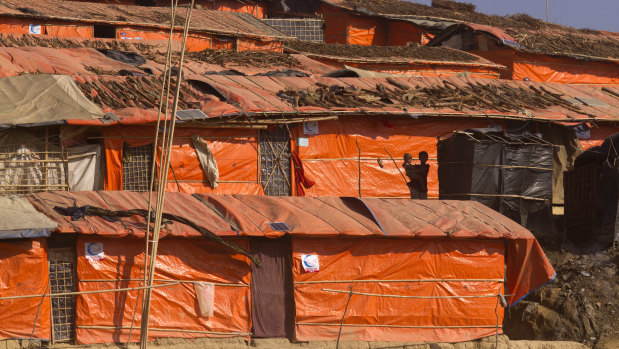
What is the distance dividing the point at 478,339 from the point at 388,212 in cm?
191

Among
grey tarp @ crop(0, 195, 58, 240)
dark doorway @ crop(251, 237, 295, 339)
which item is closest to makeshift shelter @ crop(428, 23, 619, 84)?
dark doorway @ crop(251, 237, 295, 339)

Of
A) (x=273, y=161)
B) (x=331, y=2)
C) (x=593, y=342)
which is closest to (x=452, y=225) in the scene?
(x=593, y=342)

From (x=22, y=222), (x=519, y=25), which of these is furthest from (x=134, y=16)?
(x=22, y=222)

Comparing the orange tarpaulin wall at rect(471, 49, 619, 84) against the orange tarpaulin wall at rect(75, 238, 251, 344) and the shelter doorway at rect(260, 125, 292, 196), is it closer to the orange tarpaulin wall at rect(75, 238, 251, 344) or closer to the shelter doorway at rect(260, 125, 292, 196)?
the shelter doorway at rect(260, 125, 292, 196)

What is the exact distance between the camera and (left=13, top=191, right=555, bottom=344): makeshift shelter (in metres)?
9.48

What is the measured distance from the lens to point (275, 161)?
14.6m

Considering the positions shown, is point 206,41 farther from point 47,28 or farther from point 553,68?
point 553,68

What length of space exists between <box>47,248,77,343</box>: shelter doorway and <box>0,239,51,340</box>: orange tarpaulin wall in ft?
0.59

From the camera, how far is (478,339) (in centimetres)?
1123

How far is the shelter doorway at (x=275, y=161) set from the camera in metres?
14.5

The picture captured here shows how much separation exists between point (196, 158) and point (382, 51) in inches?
383

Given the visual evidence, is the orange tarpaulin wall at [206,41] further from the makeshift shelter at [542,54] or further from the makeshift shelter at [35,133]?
the makeshift shelter at [35,133]

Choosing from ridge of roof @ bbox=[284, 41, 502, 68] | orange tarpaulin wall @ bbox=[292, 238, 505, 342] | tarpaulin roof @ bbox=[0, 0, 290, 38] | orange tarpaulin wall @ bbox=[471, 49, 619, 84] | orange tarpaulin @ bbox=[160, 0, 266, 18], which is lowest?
orange tarpaulin wall @ bbox=[292, 238, 505, 342]

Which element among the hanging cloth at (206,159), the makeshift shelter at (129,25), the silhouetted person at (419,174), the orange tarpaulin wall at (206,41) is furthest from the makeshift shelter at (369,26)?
the silhouetted person at (419,174)
